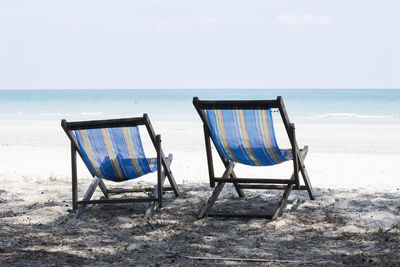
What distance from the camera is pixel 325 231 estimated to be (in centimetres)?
424

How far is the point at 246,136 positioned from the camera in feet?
15.7

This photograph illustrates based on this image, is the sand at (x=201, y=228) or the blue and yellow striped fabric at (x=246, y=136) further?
the blue and yellow striped fabric at (x=246, y=136)

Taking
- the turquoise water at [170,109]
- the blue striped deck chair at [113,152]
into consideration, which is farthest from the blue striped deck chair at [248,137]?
the turquoise water at [170,109]

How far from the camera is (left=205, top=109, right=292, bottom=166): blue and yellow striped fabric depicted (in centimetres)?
467

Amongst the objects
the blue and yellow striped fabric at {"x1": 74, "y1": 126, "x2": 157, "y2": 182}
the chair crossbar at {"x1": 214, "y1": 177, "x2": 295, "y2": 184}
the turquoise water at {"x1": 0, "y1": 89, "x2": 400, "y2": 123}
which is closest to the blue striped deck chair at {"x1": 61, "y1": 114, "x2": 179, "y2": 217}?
the blue and yellow striped fabric at {"x1": 74, "y1": 126, "x2": 157, "y2": 182}

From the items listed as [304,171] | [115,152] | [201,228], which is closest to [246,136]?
[304,171]

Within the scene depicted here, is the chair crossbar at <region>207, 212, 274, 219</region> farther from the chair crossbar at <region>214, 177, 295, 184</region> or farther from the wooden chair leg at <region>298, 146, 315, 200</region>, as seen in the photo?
the wooden chair leg at <region>298, 146, 315, 200</region>

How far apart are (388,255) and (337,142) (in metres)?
9.60

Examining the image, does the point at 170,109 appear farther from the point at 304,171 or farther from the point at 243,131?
A: the point at 243,131

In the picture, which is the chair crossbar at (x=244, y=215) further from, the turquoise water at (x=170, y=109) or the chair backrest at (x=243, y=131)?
the turquoise water at (x=170, y=109)

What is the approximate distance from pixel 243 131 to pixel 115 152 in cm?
109

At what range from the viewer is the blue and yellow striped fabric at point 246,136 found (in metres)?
4.67

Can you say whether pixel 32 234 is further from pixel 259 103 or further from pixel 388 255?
pixel 388 255
